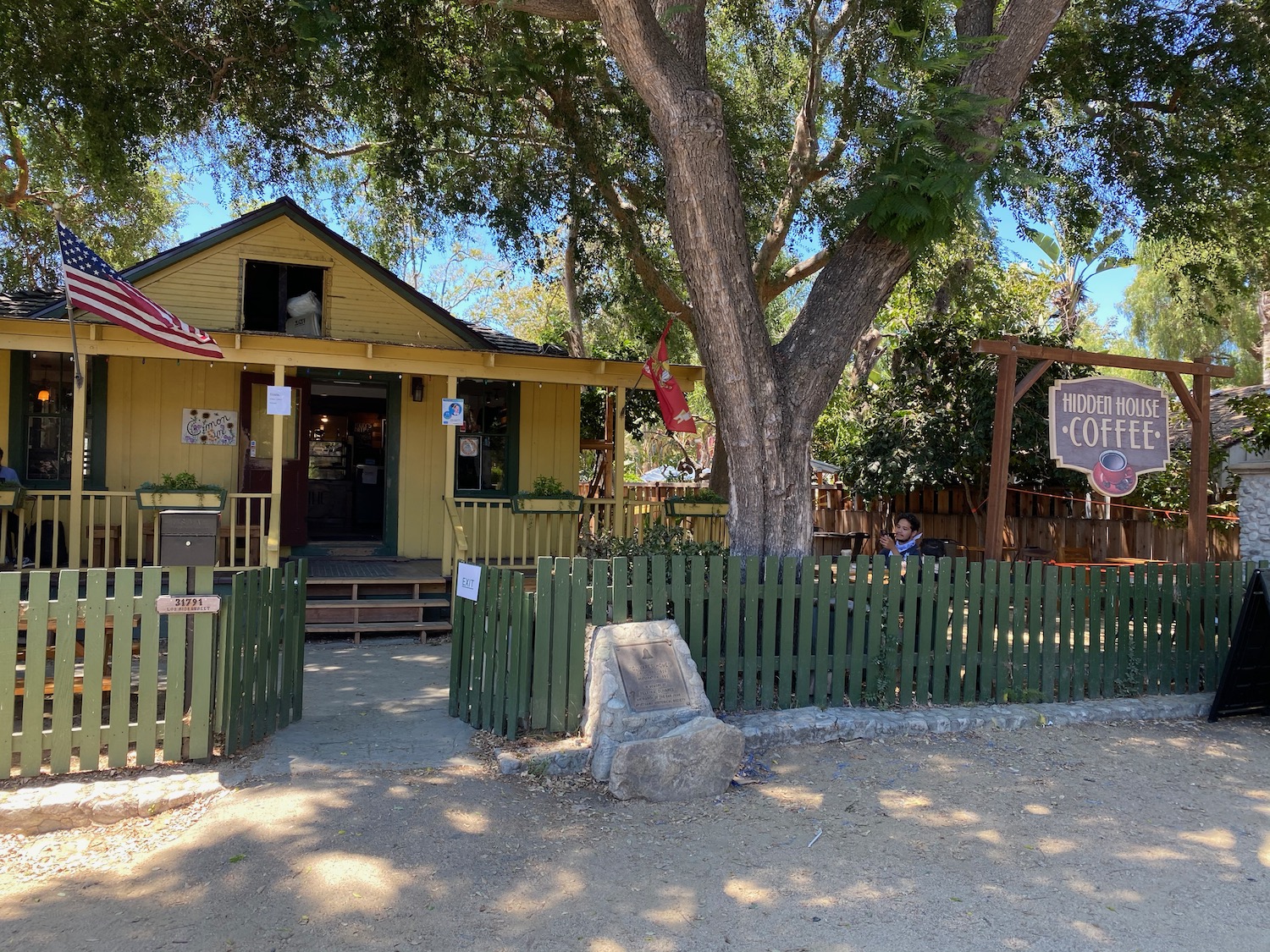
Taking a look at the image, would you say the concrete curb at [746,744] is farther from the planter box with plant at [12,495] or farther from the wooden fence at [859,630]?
the planter box with plant at [12,495]

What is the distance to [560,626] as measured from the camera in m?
5.86

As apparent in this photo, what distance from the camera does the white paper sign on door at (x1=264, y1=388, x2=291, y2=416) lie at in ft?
31.1

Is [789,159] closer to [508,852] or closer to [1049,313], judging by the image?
[508,852]

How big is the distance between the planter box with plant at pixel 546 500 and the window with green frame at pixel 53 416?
493cm

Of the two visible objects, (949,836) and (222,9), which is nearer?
(949,836)

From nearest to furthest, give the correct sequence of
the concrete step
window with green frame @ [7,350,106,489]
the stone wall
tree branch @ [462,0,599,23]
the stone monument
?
the stone monument
tree branch @ [462,0,599,23]
the stone wall
the concrete step
window with green frame @ [7,350,106,489]

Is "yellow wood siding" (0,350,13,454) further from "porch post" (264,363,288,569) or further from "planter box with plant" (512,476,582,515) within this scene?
"planter box with plant" (512,476,582,515)

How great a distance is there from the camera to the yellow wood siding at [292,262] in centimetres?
1088

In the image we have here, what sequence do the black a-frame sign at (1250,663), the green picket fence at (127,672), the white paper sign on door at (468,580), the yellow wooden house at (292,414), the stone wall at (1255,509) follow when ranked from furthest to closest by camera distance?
the yellow wooden house at (292,414), the stone wall at (1255,509), the black a-frame sign at (1250,663), the white paper sign on door at (468,580), the green picket fence at (127,672)

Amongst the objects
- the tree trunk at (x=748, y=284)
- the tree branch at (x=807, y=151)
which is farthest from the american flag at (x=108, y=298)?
the tree branch at (x=807, y=151)

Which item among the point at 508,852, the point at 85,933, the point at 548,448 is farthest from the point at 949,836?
the point at 548,448

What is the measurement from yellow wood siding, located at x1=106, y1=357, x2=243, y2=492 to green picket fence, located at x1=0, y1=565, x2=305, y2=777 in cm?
558

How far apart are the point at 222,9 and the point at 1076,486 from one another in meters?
13.1

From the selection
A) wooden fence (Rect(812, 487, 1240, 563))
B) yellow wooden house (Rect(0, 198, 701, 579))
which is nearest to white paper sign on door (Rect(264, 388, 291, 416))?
yellow wooden house (Rect(0, 198, 701, 579))
